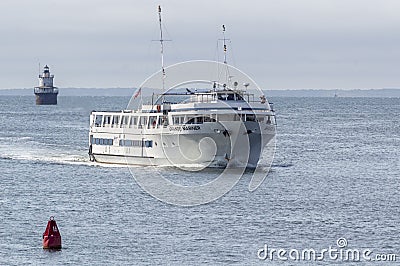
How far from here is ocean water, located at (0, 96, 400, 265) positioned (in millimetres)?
50094

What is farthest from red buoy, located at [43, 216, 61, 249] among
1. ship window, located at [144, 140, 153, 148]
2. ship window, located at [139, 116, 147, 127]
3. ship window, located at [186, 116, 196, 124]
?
ship window, located at [139, 116, 147, 127]

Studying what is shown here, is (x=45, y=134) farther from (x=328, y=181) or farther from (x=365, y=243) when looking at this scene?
(x=365, y=243)

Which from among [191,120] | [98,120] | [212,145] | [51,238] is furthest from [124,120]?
[51,238]

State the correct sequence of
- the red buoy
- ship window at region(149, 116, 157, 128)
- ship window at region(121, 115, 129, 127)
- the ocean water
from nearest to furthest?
1. the ocean water
2. the red buoy
3. ship window at region(149, 116, 157, 128)
4. ship window at region(121, 115, 129, 127)

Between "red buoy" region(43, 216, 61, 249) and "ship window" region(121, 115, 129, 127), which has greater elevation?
"ship window" region(121, 115, 129, 127)

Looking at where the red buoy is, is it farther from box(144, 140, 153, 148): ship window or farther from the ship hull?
box(144, 140, 153, 148): ship window

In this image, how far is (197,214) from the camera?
2434 inches

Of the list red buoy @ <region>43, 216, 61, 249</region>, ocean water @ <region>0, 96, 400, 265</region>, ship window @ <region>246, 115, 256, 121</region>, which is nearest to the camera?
ocean water @ <region>0, 96, 400, 265</region>

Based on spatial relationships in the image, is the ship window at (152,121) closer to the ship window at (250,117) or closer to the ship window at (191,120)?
the ship window at (191,120)

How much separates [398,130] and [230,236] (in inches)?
4394

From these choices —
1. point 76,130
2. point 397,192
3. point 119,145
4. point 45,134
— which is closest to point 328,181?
point 397,192

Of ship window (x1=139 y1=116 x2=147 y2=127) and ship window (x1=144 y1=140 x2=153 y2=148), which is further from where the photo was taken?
ship window (x1=139 y1=116 x2=147 y2=127)

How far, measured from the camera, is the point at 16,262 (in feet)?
157

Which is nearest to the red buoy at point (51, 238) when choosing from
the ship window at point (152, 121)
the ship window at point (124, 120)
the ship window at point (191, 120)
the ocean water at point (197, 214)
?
the ocean water at point (197, 214)
